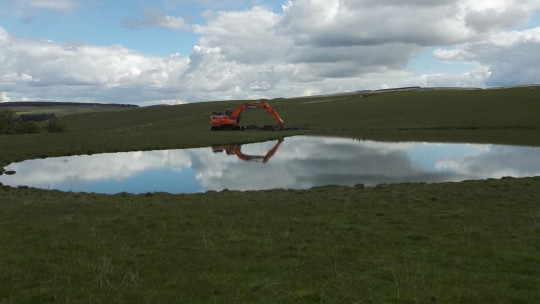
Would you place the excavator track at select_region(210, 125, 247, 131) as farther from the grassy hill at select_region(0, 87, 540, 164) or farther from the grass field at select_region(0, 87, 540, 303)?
the grass field at select_region(0, 87, 540, 303)

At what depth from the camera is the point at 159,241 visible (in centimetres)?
1184

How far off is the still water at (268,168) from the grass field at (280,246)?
4363 mm

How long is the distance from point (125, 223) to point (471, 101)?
9852 centimetres

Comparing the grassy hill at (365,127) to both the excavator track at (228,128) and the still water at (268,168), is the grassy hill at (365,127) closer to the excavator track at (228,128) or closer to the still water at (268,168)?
the excavator track at (228,128)

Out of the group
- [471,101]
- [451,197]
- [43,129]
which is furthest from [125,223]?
[471,101]

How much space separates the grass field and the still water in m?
4.36

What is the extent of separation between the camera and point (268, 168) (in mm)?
32938

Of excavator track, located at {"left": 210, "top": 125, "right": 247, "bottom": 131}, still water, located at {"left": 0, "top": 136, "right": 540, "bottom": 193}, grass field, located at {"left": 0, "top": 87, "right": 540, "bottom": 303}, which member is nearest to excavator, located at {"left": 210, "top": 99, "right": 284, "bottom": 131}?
excavator track, located at {"left": 210, "top": 125, "right": 247, "bottom": 131}

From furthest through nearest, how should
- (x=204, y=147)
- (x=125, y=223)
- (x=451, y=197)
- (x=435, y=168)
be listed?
(x=204, y=147), (x=435, y=168), (x=451, y=197), (x=125, y=223)

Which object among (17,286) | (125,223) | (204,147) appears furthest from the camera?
(204,147)

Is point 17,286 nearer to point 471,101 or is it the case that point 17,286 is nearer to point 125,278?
point 125,278

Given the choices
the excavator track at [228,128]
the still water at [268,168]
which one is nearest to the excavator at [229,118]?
the excavator track at [228,128]

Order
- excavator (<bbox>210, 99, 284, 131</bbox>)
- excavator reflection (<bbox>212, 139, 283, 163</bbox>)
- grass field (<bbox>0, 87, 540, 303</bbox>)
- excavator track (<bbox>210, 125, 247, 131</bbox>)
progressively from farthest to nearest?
excavator track (<bbox>210, 125, 247, 131</bbox>)
excavator (<bbox>210, 99, 284, 131</bbox>)
excavator reflection (<bbox>212, 139, 283, 163</bbox>)
grass field (<bbox>0, 87, 540, 303</bbox>)

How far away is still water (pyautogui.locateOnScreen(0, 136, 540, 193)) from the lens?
26766mm
